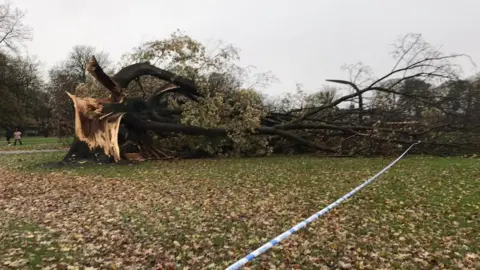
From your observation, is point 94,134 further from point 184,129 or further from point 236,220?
point 236,220

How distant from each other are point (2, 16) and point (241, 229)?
3292 cm

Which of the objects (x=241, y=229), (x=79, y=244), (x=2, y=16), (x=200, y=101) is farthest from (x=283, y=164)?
(x=2, y=16)

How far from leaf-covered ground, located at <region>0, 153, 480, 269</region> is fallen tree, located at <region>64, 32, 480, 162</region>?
12.1 ft

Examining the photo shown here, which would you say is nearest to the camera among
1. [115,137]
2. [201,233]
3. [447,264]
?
[447,264]

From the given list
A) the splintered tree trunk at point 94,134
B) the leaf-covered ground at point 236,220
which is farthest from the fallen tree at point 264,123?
the leaf-covered ground at point 236,220

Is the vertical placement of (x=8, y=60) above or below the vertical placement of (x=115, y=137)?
above

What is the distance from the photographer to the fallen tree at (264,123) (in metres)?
14.2

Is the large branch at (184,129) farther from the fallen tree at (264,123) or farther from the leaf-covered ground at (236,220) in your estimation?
the leaf-covered ground at (236,220)

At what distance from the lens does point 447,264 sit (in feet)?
14.1

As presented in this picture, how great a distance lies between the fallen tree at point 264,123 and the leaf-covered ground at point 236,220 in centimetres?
368

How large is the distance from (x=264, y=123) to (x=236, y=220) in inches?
456

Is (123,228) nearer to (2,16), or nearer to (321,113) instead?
(321,113)

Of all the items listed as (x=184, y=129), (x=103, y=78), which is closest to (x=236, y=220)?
(x=103, y=78)

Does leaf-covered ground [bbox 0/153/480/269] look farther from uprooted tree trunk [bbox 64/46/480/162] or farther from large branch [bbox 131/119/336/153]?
large branch [bbox 131/119/336/153]
